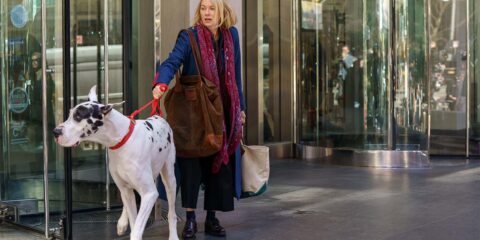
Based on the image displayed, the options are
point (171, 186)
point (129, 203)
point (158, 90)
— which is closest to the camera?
point (129, 203)

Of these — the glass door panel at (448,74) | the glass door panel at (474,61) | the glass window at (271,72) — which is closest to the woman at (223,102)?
the glass window at (271,72)

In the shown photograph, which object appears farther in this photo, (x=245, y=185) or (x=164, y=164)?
(x=245, y=185)

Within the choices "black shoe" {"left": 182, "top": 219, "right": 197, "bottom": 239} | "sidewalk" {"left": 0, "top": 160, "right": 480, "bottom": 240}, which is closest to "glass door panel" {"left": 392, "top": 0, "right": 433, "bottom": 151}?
"sidewalk" {"left": 0, "top": 160, "right": 480, "bottom": 240}

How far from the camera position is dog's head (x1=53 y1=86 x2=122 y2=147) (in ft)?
12.7

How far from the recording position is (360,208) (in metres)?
6.36

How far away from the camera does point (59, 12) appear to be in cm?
585

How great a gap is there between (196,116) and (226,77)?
1.36ft

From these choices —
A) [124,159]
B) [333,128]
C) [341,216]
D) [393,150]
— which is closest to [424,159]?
[393,150]

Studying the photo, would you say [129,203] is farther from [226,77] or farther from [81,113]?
[226,77]

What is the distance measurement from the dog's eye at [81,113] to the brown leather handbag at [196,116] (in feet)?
3.71

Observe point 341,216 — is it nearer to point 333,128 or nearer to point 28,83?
point 28,83

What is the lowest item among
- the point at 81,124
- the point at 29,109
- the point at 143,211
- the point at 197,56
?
the point at 143,211

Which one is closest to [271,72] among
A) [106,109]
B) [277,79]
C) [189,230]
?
[277,79]

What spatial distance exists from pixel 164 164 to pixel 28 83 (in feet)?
6.66
